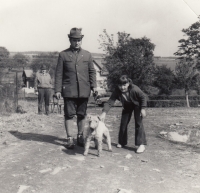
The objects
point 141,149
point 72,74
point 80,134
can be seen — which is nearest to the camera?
point 141,149

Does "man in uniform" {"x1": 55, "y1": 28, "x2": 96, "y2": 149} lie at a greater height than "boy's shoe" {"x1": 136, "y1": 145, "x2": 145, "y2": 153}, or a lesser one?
greater

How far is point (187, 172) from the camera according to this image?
13.3ft

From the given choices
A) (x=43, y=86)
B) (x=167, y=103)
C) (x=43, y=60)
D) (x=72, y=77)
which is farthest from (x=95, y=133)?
(x=43, y=60)

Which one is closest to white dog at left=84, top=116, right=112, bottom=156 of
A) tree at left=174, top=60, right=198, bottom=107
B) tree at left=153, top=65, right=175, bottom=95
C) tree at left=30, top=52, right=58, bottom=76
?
tree at left=174, top=60, right=198, bottom=107

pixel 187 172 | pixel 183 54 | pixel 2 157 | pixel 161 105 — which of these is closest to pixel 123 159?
pixel 187 172

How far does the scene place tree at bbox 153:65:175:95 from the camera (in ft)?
102

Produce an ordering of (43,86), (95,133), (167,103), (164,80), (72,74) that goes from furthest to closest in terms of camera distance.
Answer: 1. (164,80)
2. (167,103)
3. (43,86)
4. (72,74)
5. (95,133)

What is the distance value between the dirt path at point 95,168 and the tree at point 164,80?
84.8 ft

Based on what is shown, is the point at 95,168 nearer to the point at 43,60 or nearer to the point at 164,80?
the point at 164,80

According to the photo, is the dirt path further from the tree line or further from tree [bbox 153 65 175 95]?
tree [bbox 153 65 175 95]

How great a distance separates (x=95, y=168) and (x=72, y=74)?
6.07ft

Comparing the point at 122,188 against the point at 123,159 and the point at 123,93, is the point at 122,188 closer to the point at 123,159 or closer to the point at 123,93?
the point at 123,159

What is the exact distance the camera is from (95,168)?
13.6 ft

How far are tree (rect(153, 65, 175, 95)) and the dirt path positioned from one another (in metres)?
25.9
